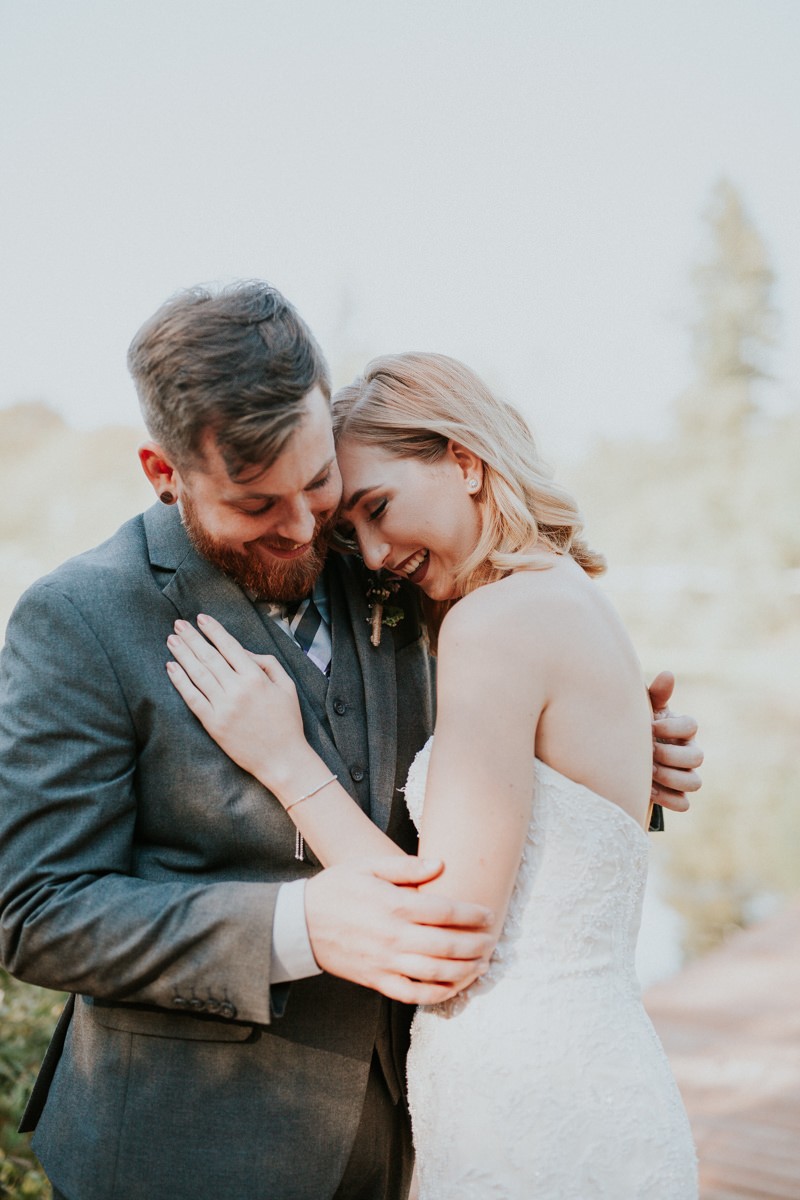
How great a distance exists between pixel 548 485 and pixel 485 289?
88.0ft

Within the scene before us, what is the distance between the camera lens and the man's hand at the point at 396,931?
1.58 meters

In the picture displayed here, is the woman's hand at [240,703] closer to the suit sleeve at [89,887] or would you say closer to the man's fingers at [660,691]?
the suit sleeve at [89,887]

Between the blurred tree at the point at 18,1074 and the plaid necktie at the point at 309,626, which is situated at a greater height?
the plaid necktie at the point at 309,626

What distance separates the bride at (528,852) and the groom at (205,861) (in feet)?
0.23

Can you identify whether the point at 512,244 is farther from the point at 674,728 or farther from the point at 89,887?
the point at 89,887

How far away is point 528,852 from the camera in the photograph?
1.78m

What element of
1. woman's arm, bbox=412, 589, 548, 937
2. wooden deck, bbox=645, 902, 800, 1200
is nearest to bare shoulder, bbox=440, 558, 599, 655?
woman's arm, bbox=412, 589, 548, 937

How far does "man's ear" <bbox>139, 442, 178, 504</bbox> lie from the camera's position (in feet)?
Result: 5.91

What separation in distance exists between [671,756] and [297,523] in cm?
88

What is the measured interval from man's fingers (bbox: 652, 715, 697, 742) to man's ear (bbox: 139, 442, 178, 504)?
1.02 meters

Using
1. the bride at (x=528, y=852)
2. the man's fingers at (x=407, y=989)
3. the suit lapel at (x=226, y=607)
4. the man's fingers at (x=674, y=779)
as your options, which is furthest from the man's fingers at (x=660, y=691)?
the man's fingers at (x=407, y=989)

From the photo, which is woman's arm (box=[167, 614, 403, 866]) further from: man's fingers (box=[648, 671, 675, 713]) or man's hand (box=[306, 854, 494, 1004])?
man's fingers (box=[648, 671, 675, 713])

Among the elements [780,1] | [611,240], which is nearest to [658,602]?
[611,240]

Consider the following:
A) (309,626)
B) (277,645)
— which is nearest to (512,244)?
(309,626)
